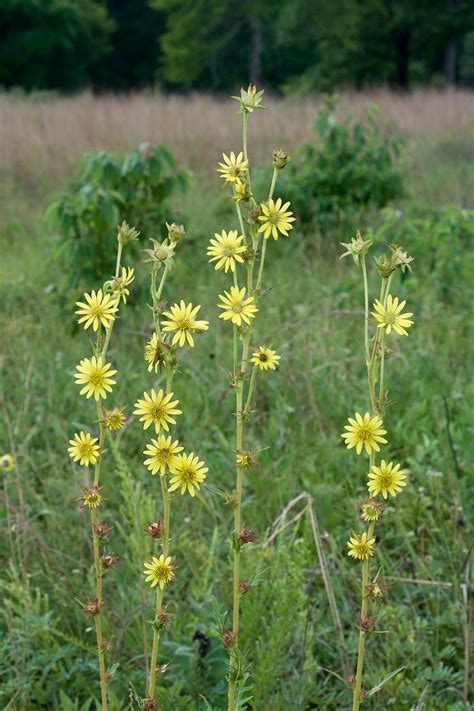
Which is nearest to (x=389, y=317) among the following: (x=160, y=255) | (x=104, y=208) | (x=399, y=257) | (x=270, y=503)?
(x=399, y=257)

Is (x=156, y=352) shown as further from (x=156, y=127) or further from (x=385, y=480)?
(x=156, y=127)

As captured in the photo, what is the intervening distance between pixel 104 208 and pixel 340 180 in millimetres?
1972

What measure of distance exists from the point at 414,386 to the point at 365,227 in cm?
246

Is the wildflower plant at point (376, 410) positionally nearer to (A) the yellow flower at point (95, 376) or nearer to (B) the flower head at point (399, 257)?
(B) the flower head at point (399, 257)

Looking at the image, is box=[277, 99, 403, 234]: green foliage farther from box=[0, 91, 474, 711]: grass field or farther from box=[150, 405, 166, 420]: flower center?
box=[150, 405, 166, 420]: flower center

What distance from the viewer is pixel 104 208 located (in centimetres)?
345

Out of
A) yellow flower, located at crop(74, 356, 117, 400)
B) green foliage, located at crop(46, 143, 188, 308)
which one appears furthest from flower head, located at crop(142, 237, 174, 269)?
green foliage, located at crop(46, 143, 188, 308)

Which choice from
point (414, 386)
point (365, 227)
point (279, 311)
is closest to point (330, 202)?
point (365, 227)

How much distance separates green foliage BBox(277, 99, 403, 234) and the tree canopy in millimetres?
19707

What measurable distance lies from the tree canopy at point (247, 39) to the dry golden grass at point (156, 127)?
1413cm

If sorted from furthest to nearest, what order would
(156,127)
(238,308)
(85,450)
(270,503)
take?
(156,127), (270,503), (85,450), (238,308)

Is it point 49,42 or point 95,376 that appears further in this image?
point 49,42

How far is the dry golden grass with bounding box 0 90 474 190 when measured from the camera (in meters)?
7.63

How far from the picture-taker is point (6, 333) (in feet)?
10.7
